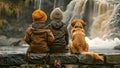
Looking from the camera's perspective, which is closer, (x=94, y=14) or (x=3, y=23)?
(x=94, y=14)

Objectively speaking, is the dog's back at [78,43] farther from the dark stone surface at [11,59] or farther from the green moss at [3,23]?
the green moss at [3,23]

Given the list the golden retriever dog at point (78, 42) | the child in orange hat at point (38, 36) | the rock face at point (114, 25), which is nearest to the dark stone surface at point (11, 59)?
the child in orange hat at point (38, 36)

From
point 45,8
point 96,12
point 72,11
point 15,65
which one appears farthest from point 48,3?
point 15,65

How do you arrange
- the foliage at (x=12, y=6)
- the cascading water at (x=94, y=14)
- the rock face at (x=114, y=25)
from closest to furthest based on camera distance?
1. the rock face at (x=114, y=25)
2. the cascading water at (x=94, y=14)
3. the foliage at (x=12, y=6)

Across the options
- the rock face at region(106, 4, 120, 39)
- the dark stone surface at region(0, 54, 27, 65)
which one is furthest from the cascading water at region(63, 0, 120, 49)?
the dark stone surface at region(0, 54, 27, 65)

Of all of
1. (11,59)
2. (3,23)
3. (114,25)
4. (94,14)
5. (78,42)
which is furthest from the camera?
(3,23)

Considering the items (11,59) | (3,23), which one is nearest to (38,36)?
(11,59)

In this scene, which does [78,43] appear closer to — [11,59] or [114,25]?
[11,59]

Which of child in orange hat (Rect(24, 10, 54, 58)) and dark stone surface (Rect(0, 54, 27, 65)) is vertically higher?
child in orange hat (Rect(24, 10, 54, 58))

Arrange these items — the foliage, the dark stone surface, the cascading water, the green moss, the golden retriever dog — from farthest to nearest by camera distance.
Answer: the foliage → the green moss → the cascading water → the golden retriever dog → the dark stone surface

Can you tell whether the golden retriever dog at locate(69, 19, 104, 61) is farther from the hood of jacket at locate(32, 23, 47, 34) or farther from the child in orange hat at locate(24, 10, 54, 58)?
the hood of jacket at locate(32, 23, 47, 34)

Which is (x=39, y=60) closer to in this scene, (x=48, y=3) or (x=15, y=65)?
(x=15, y=65)

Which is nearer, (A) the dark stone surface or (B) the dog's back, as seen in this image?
(A) the dark stone surface

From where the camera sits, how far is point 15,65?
783cm
